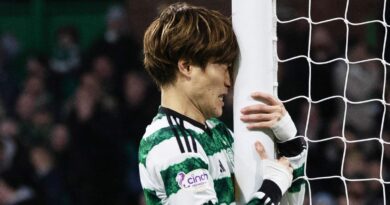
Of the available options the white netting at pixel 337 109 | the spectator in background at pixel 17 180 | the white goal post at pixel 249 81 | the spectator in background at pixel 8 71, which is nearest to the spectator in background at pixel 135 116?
the spectator in background at pixel 17 180

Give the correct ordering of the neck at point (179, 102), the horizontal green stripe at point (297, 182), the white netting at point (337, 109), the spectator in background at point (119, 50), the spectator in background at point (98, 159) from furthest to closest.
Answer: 1. the spectator in background at point (119, 50)
2. the spectator in background at point (98, 159)
3. the white netting at point (337, 109)
4. the horizontal green stripe at point (297, 182)
5. the neck at point (179, 102)

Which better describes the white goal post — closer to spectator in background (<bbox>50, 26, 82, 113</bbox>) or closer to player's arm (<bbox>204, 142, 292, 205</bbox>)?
player's arm (<bbox>204, 142, 292, 205</bbox>)

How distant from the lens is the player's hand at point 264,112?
8.32 ft

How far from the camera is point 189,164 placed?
2.40 meters

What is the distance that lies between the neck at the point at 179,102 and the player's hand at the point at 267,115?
0.41ft

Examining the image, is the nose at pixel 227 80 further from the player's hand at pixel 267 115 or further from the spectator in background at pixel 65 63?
the spectator in background at pixel 65 63

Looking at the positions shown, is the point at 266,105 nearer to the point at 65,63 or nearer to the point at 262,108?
the point at 262,108

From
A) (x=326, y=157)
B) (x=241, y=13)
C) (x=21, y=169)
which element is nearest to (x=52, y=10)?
(x=21, y=169)

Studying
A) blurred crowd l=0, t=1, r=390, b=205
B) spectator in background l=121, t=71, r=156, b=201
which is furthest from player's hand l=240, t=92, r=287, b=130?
spectator in background l=121, t=71, r=156, b=201

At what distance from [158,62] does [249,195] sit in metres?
0.39

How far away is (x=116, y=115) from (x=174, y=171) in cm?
426

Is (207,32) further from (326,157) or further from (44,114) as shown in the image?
(44,114)

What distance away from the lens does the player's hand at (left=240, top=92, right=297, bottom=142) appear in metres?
2.54

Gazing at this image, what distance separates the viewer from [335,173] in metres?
5.50
